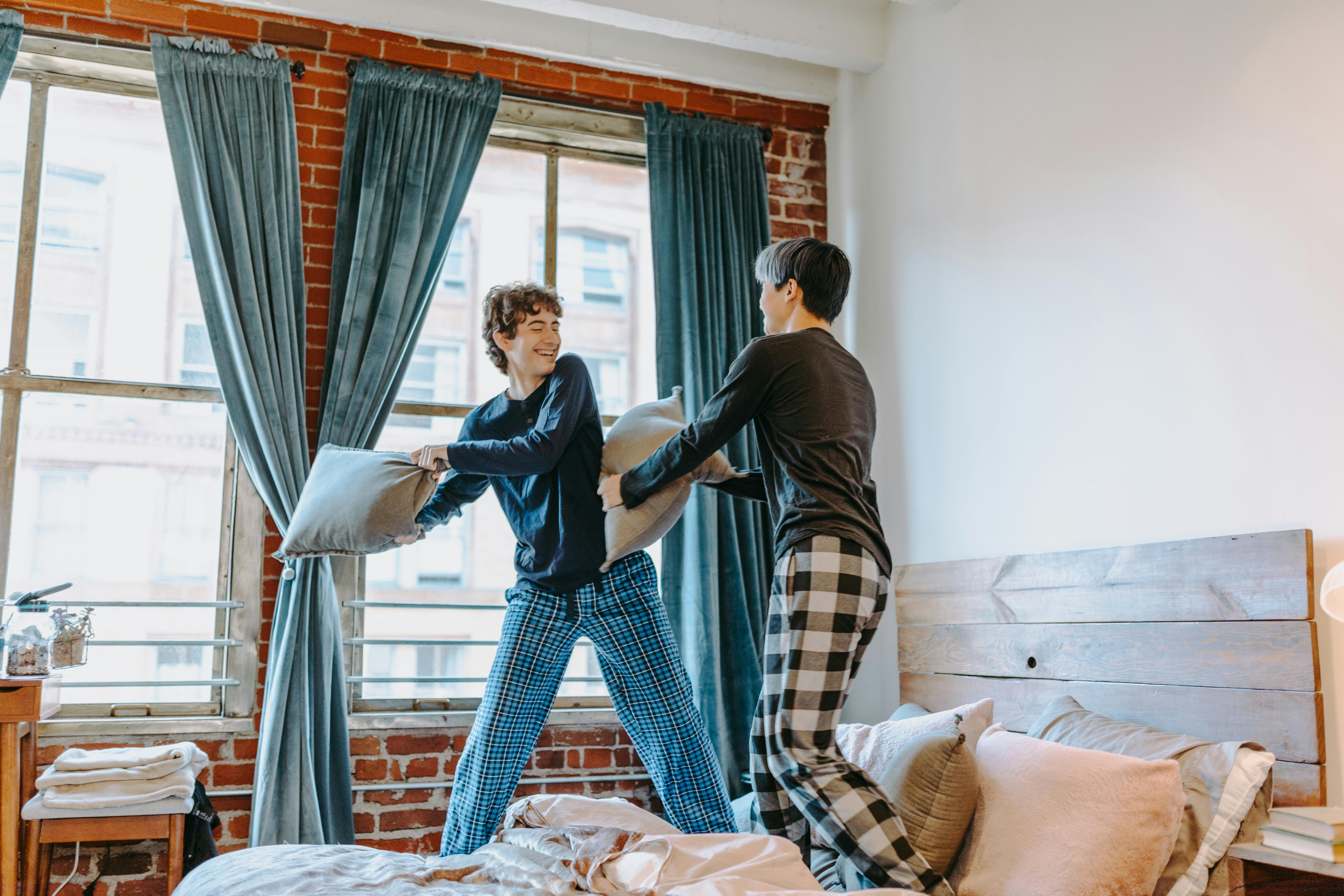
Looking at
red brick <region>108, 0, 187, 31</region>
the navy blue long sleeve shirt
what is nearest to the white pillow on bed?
the navy blue long sleeve shirt

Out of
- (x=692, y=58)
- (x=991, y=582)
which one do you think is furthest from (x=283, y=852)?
(x=692, y=58)

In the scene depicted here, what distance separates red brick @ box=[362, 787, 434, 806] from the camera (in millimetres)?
3430

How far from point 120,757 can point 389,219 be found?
193cm

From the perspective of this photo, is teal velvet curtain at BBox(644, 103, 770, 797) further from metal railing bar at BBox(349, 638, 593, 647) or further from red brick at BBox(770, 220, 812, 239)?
metal railing bar at BBox(349, 638, 593, 647)

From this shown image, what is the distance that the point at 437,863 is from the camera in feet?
6.63

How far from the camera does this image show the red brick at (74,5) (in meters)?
3.40

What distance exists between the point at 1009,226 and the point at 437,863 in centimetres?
242

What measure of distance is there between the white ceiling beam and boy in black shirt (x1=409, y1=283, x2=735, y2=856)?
1.40 m

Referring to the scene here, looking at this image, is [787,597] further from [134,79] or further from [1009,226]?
[134,79]

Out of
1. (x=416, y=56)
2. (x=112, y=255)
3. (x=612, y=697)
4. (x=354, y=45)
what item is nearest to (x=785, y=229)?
(x=416, y=56)

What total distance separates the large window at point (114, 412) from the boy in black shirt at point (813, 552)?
1909 mm

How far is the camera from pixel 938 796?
2100 mm

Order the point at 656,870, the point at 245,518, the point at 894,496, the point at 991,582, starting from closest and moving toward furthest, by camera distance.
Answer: the point at 656,870, the point at 991,582, the point at 245,518, the point at 894,496

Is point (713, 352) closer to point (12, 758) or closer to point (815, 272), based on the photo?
point (815, 272)
